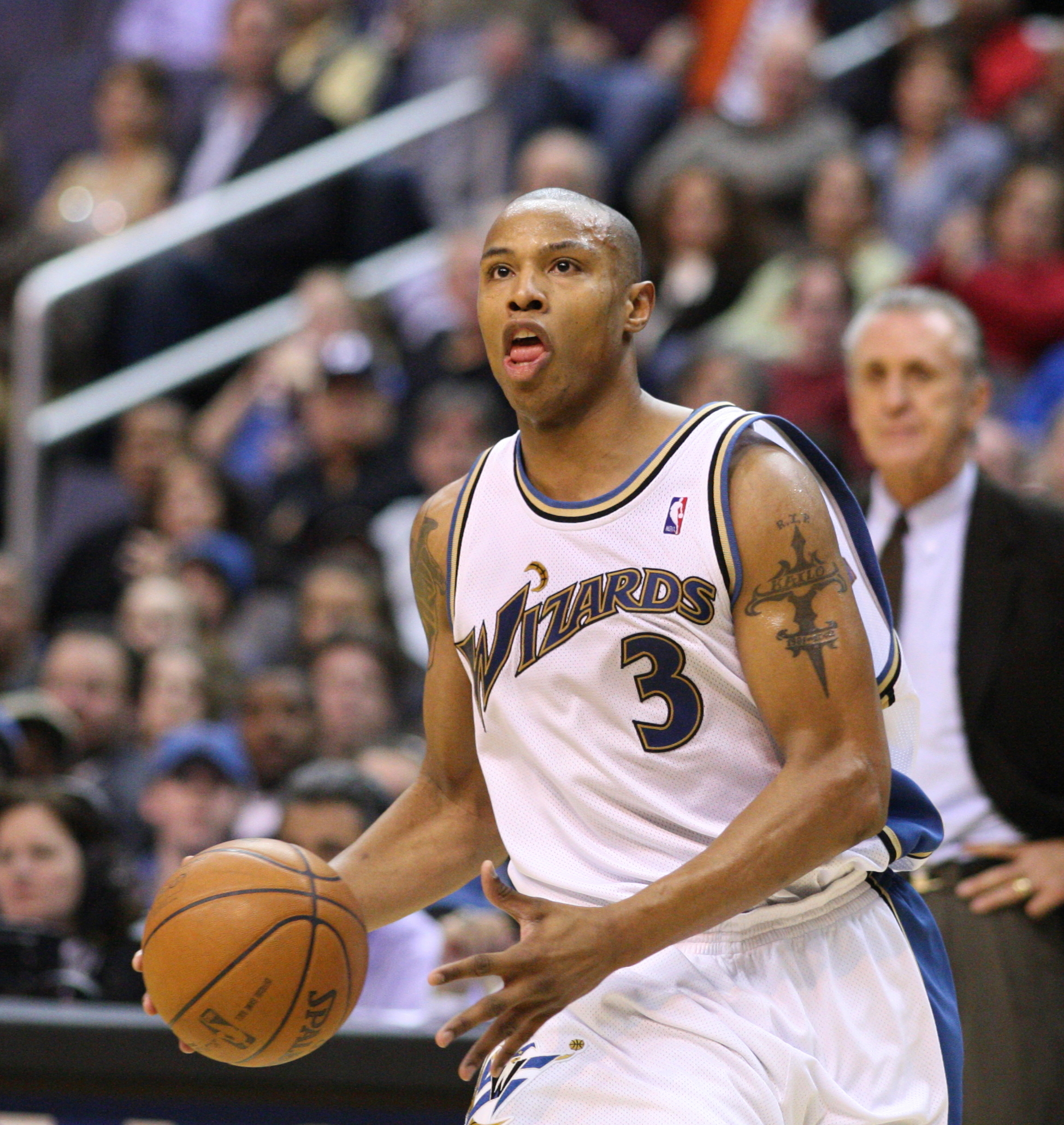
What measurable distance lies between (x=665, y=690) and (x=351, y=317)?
251 inches

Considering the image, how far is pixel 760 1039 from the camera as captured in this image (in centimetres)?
271

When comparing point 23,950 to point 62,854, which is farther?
point 62,854

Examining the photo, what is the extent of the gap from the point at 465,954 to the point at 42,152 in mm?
8133

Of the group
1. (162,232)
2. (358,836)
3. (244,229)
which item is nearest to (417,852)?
(358,836)

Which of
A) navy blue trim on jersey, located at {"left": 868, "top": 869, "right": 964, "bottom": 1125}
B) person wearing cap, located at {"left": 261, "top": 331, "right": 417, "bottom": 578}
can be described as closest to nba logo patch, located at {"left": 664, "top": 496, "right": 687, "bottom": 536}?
navy blue trim on jersey, located at {"left": 868, "top": 869, "right": 964, "bottom": 1125}

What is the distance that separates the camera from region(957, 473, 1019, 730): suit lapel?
3.90m

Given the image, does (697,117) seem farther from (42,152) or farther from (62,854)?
(62,854)

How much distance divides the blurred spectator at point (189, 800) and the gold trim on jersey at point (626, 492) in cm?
337

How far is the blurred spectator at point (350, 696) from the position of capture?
6.68 meters

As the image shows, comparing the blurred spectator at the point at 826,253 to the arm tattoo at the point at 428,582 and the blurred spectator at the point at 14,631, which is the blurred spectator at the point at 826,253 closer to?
the blurred spectator at the point at 14,631

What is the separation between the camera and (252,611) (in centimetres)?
796

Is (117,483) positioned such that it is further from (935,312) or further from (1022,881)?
(1022,881)

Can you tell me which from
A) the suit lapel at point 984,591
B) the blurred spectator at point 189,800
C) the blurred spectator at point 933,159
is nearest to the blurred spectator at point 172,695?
the blurred spectator at point 189,800

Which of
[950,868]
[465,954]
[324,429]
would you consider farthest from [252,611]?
[950,868]
